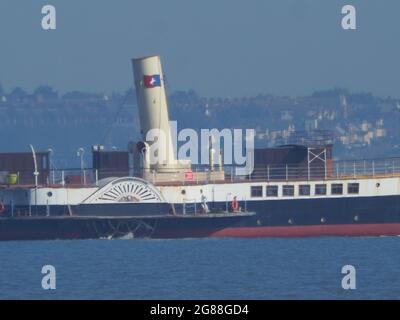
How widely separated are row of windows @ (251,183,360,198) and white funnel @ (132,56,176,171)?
4336 millimetres

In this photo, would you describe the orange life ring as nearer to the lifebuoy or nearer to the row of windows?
the lifebuoy

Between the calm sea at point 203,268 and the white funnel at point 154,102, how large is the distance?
228 inches

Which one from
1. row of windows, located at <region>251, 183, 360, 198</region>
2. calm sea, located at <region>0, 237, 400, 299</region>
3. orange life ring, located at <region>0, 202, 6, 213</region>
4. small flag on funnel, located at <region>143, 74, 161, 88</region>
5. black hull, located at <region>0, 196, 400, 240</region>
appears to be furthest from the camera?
small flag on funnel, located at <region>143, 74, 161, 88</region>

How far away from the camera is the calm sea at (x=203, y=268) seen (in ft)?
202

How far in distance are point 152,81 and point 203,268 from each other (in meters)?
18.8

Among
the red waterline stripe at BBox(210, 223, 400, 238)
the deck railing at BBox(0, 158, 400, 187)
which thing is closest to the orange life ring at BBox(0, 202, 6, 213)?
the deck railing at BBox(0, 158, 400, 187)

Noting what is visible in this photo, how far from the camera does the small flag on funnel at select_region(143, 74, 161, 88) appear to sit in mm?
86188

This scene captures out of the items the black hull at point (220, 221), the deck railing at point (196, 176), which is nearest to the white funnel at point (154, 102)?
the deck railing at point (196, 176)

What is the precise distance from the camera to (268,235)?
84.1 m

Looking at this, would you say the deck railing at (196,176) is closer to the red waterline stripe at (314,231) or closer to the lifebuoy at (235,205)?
the lifebuoy at (235,205)

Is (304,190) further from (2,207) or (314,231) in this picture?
(2,207)

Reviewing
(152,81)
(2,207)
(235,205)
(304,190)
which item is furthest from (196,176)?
(2,207)

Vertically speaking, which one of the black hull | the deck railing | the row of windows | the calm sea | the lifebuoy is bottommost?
the calm sea
